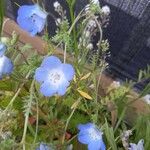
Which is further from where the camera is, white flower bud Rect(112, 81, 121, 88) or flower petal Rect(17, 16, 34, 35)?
white flower bud Rect(112, 81, 121, 88)

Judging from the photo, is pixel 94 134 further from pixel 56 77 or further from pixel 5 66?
pixel 5 66

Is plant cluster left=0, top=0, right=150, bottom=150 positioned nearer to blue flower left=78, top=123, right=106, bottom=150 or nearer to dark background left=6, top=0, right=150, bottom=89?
blue flower left=78, top=123, right=106, bottom=150

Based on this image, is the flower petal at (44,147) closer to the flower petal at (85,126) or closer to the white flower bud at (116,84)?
the flower petal at (85,126)

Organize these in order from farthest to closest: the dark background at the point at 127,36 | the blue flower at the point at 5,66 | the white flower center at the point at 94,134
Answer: the dark background at the point at 127,36 < the white flower center at the point at 94,134 < the blue flower at the point at 5,66

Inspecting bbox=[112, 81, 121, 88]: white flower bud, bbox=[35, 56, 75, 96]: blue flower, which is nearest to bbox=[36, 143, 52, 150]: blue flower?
bbox=[35, 56, 75, 96]: blue flower

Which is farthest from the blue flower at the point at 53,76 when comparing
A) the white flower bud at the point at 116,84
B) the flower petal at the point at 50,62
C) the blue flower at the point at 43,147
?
the white flower bud at the point at 116,84

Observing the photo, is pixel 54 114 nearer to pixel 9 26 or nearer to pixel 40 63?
pixel 40 63

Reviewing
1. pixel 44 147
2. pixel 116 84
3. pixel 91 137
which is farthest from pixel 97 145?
pixel 116 84
